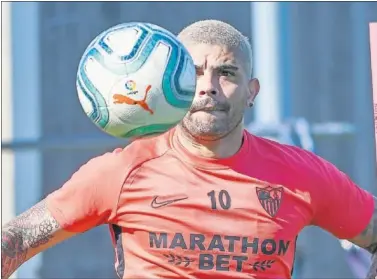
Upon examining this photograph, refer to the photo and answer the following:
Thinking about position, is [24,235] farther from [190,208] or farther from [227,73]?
[227,73]

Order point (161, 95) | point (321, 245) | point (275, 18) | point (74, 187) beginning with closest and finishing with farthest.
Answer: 1. point (161, 95)
2. point (74, 187)
3. point (275, 18)
4. point (321, 245)

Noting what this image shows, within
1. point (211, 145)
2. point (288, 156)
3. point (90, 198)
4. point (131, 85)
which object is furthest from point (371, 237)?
point (131, 85)

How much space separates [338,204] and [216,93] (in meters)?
0.67

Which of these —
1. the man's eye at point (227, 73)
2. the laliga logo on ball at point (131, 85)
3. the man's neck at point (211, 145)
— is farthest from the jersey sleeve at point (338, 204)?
the laliga logo on ball at point (131, 85)

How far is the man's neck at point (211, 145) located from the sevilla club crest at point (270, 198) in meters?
0.19

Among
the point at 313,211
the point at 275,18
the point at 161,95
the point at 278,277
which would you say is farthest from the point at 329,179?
the point at 275,18

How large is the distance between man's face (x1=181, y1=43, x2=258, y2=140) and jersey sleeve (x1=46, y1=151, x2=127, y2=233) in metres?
0.33

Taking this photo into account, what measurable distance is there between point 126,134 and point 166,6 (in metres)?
4.81

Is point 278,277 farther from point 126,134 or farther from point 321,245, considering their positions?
point 321,245

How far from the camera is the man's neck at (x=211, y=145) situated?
4793 millimetres

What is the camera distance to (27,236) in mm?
4711

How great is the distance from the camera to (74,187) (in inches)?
185

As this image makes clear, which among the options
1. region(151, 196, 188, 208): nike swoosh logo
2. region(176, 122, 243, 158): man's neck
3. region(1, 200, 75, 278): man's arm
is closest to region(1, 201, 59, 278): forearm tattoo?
region(1, 200, 75, 278): man's arm

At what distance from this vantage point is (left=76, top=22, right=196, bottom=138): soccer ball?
4.41 metres
